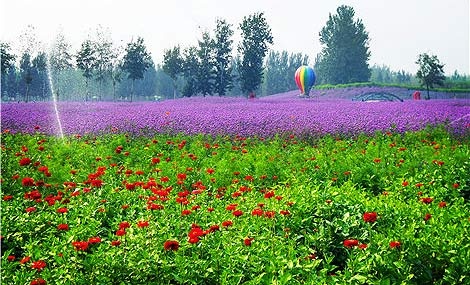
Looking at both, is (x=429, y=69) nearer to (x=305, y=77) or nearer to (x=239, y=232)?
(x=305, y=77)

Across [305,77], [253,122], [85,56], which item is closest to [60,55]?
[85,56]

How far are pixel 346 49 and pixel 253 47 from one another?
3257 centimetres

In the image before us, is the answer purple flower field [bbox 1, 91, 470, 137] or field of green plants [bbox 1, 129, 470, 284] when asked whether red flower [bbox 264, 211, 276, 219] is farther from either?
purple flower field [bbox 1, 91, 470, 137]

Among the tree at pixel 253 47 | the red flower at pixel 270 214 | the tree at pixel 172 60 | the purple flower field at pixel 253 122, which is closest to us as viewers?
the red flower at pixel 270 214

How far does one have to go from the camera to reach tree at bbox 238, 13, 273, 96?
46744 mm

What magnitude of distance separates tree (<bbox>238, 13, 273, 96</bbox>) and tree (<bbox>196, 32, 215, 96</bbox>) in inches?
140

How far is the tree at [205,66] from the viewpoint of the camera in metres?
51.7

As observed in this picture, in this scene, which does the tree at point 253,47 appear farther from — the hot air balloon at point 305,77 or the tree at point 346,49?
the tree at point 346,49

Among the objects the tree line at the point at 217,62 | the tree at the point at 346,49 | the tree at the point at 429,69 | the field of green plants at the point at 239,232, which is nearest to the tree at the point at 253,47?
the tree line at the point at 217,62

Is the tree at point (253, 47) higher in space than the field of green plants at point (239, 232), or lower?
higher

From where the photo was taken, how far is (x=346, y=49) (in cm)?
7650

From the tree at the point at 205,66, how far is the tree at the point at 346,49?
28913 millimetres

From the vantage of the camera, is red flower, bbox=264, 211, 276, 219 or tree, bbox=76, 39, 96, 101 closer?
red flower, bbox=264, 211, 276, 219

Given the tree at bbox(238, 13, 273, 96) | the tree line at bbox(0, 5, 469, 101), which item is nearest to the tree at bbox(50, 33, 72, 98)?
the tree line at bbox(0, 5, 469, 101)
